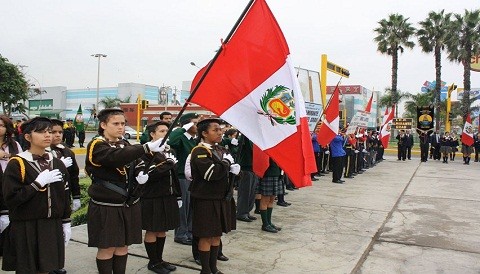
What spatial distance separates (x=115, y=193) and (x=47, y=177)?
0.56 meters

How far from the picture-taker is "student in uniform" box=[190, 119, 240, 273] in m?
4.04

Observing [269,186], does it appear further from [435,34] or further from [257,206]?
[435,34]

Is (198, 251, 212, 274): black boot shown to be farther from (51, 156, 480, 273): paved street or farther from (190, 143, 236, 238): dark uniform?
(51, 156, 480, 273): paved street

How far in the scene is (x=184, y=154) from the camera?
17.9 feet

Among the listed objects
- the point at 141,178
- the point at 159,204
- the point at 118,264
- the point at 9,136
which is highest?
the point at 9,136

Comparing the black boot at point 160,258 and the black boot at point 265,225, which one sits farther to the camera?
the black boot at point 265,225

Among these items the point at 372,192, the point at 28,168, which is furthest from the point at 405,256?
the point at 372,192

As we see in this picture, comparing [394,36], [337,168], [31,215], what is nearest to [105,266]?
[31,215]

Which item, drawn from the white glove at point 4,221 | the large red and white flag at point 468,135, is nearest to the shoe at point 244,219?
the white glove at point 4,221

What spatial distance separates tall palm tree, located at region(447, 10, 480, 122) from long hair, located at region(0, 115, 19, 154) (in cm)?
2934

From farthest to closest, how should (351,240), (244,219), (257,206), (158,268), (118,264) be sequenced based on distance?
(257,206)
(244,219)
(351,240)
(158,268)
(118,264)

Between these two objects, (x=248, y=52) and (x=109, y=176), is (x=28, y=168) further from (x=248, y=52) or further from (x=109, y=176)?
(x=248, y=52)

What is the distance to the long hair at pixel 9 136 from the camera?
14.4 ft

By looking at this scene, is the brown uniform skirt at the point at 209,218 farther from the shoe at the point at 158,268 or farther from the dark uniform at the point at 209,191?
the shoe at the point at 158,268
